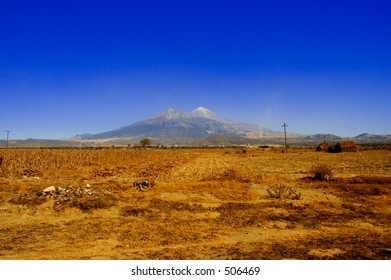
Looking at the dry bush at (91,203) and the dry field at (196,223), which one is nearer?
the dry field at (196,223)

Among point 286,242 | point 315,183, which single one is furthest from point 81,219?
point 315,183

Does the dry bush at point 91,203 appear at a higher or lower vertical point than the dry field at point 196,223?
higher

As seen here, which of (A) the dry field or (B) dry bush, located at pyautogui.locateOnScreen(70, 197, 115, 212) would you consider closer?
(A) the dry field

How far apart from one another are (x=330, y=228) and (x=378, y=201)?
15.5 ft

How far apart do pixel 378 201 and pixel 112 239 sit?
33.1 feet

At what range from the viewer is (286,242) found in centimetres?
802

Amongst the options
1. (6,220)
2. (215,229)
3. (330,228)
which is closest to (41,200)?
(6,220)

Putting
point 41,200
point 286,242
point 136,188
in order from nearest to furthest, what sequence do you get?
point 286,242
point 41,200
point 136,188

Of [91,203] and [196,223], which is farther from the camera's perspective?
[91,203]

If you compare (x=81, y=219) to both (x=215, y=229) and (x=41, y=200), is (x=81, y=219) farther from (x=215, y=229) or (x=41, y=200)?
(x=215, y=229)

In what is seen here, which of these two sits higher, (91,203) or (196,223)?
(91,203)

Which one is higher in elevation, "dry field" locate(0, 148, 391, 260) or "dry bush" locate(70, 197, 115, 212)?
"dry bush" locate(70, 197, 115, 212)
